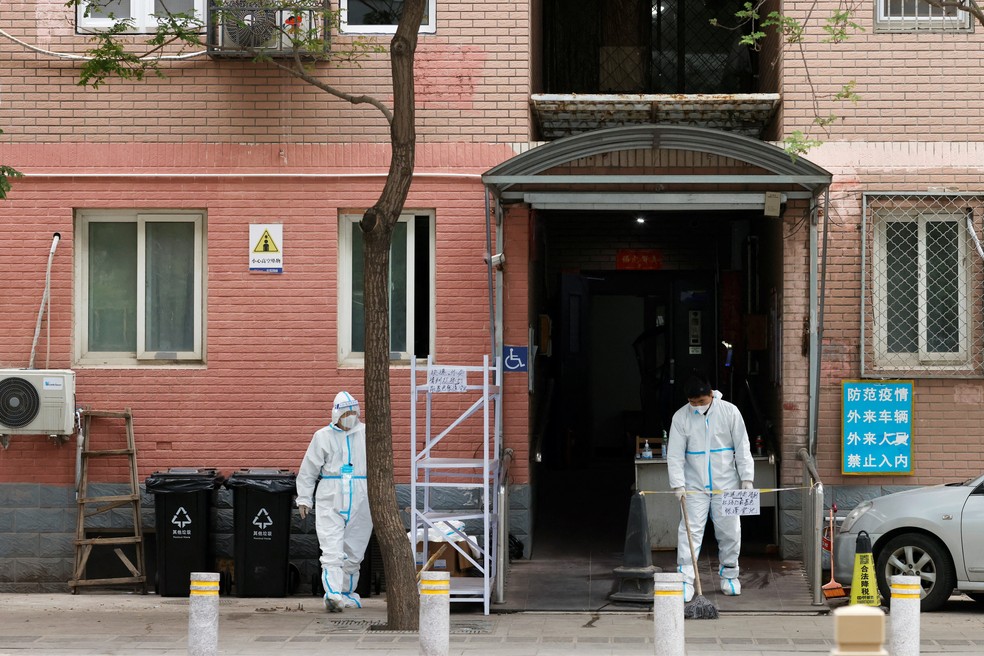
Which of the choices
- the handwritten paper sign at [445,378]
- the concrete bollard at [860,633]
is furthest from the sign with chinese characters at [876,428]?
the concrete bollard at [860,633]

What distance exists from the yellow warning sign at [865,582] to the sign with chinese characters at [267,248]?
5.97 metres

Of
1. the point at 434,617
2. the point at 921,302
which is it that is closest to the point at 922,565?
the point at 921,302

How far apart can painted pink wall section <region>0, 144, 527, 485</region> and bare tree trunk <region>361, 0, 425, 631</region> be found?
2557mm

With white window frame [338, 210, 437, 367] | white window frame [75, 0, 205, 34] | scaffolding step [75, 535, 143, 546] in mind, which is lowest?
scaffolding step [75, 535, 143, 546]

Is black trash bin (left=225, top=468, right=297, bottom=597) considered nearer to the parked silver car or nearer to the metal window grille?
the parked silver car

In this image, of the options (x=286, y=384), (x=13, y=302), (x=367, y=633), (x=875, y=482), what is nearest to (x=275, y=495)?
(x=286, y=384)

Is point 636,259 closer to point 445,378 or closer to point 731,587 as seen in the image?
point 731,587

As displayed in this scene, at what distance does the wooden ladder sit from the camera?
42.6 ft

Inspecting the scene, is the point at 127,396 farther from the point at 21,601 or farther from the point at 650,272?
the point at 650,272

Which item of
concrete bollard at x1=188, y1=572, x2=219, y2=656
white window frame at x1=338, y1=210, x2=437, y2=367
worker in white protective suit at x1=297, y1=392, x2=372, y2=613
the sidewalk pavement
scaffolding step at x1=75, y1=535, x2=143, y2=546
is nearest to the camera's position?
concrete bollard at x1=188, y1=572, x2=219, y2=656

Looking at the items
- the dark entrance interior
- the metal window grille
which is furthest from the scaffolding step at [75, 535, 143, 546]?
the metal window grille

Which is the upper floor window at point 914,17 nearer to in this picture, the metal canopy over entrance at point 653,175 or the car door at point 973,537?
the metal canopy over entrance at point 653,175

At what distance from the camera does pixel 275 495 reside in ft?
41.5

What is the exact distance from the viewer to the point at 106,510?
13.2 meters
